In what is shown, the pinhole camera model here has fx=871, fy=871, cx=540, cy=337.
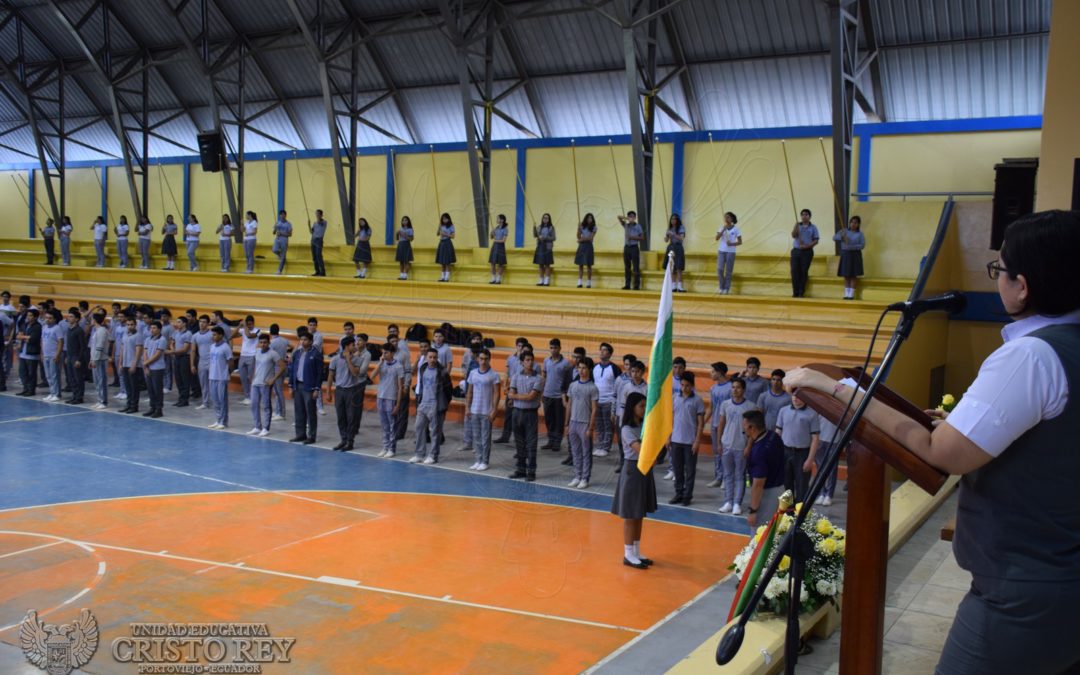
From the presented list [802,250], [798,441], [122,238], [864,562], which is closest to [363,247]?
[122,238]

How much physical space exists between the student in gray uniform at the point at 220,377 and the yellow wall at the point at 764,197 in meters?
8.79

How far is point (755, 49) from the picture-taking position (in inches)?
734

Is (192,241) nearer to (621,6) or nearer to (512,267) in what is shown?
(512,267)

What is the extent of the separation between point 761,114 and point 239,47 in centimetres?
1385

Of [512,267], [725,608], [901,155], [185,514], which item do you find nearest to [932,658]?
[725,608]

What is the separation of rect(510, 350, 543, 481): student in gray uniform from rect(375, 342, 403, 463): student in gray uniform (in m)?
1.90

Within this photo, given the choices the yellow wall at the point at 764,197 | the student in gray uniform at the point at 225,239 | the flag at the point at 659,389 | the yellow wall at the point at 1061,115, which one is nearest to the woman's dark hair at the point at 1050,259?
the flag at the point at 659,389

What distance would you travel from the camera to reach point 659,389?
14.1 feet

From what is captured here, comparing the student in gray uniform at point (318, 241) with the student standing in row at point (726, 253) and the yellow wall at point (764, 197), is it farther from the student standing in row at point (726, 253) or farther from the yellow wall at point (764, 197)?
the student standing in row at point (726, 253)

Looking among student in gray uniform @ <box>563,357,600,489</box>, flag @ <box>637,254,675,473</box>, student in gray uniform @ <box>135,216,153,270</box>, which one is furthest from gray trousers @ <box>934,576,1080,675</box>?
student in gray uniform @ <box>135,216,153,270</box>

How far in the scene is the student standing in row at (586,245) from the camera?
17.6 metres

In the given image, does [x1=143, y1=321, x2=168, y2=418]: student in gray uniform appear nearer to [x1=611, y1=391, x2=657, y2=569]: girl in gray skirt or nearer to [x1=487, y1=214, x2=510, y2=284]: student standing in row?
[x1=487, y1=214, x2=510, y2=284]: student standing in row

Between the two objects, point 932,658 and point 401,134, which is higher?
point 401,134

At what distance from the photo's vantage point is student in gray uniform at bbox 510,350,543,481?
10859 millimetres
